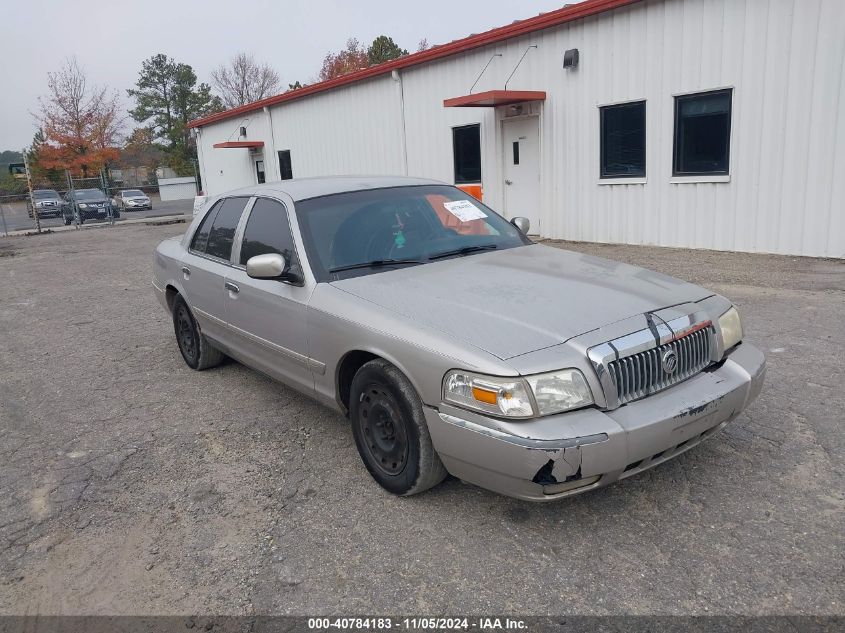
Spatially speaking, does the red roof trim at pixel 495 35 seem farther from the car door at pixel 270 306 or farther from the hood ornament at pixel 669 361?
the hood ornament at pixel 669 361

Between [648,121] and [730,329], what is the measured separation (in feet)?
27.6

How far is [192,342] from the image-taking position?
566cm

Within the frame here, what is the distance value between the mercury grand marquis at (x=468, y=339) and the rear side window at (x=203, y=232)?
0.55 m

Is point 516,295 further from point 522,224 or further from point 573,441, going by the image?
point 522,224

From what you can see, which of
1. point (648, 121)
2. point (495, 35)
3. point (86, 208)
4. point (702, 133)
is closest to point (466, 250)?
point (702, 133)

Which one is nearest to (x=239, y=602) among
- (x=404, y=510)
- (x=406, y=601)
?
(x=406, y=601)

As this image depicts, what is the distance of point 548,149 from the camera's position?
12.8 metres

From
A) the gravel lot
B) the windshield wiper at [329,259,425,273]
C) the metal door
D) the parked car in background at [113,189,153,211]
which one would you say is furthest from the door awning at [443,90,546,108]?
the parked car in background at [113,189,153,211]

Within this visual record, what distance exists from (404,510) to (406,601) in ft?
2.25

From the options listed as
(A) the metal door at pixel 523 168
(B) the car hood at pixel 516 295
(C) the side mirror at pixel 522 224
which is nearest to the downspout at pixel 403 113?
(A) the metal door at pixel 523 168

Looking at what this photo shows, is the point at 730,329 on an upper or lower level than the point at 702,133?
lower

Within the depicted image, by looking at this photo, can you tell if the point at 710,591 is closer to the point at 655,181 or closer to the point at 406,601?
the point at 406,601

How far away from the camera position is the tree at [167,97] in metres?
61.4

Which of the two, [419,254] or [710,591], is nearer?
[710,591]
